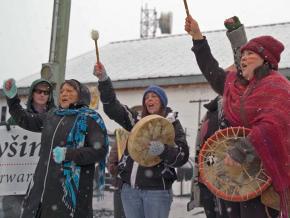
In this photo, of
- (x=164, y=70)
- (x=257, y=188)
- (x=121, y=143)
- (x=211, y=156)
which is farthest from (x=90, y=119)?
(x=164, y=70)

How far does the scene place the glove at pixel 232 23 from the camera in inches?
196

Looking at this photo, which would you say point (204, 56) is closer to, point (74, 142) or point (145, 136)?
point (145, 136)

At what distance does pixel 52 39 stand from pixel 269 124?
5362 mm

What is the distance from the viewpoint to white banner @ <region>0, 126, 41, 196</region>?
684cm

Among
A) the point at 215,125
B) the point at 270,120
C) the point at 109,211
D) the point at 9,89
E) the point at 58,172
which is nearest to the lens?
the point at 270,120

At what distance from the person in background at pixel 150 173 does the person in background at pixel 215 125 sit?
248 mm

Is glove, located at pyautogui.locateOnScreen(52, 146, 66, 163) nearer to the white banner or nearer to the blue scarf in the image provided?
the blue scarf

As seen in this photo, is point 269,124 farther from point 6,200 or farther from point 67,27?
point 67,27

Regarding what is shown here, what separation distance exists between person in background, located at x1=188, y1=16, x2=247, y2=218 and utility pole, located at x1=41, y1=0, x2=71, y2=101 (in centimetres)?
307

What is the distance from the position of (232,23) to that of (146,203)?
188 centimetres

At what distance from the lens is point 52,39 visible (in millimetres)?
8547

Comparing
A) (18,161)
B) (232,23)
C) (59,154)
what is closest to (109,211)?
(18,161)

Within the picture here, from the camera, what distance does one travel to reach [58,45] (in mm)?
8484

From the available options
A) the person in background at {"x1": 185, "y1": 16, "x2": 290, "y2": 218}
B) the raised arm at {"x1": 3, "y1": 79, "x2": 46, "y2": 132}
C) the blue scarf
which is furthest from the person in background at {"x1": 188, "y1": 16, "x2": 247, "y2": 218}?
the raised arm at {"x1": 3, "y1": 79, "x2": 46, "y2": 132}
